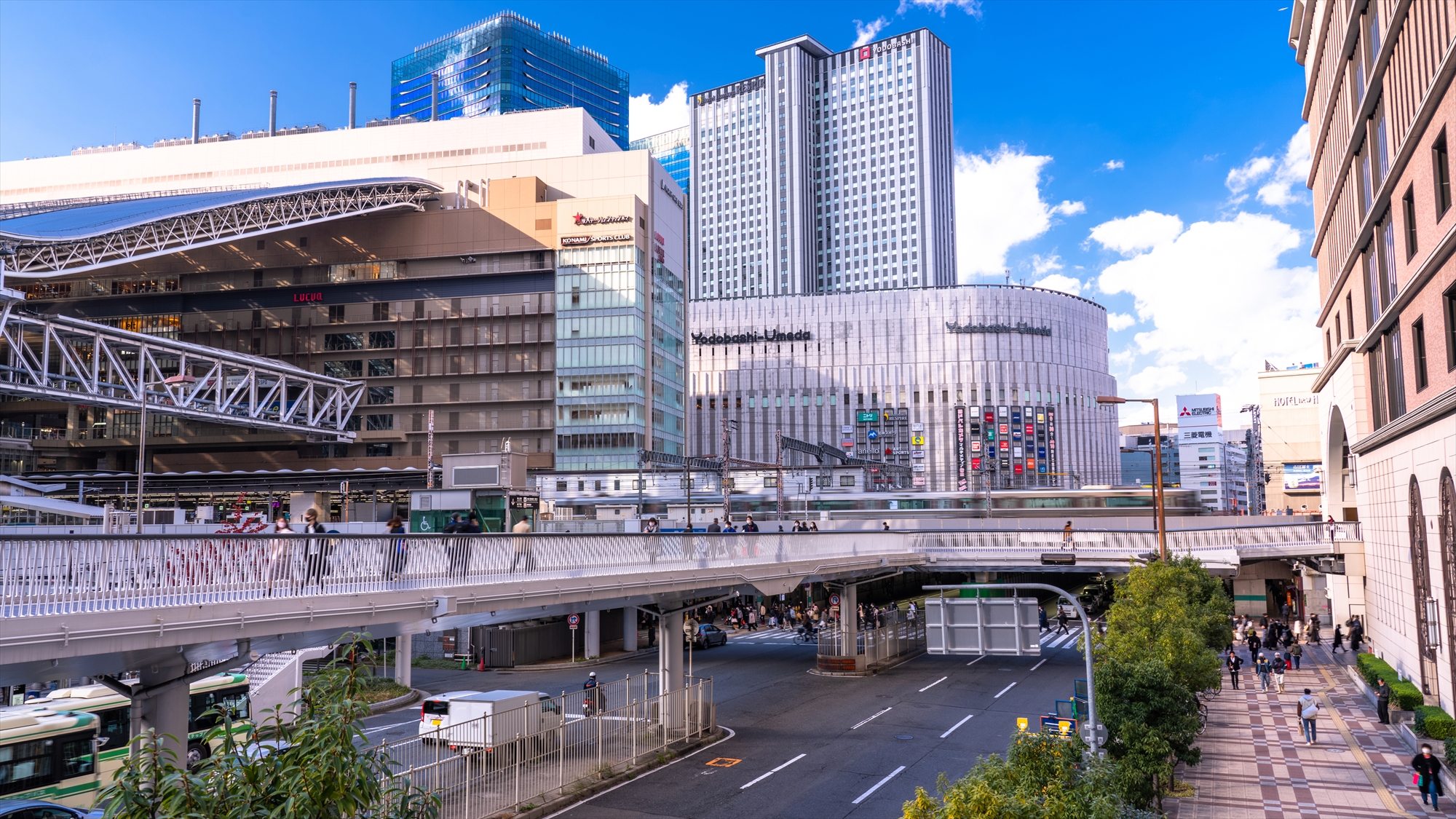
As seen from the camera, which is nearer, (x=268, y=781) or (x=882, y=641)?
(x=268, y=781)

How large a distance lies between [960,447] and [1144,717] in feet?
397

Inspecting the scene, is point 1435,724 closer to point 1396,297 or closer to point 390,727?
point 1396,297

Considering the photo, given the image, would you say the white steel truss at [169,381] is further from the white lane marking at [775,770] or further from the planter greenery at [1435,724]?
the planter greenery at [1435,724]

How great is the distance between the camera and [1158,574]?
102 feet

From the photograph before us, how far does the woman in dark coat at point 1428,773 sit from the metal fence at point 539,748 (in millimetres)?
18473

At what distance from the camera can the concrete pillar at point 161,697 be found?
15398 millimetres

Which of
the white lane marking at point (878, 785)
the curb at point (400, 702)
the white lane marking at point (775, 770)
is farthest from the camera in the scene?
the curb at point (400, 702)

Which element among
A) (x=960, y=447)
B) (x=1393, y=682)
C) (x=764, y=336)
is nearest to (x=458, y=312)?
(x=764, y=336)

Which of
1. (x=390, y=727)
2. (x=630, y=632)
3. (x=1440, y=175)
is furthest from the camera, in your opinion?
(x=630, y=632)

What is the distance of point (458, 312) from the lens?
91.3 m

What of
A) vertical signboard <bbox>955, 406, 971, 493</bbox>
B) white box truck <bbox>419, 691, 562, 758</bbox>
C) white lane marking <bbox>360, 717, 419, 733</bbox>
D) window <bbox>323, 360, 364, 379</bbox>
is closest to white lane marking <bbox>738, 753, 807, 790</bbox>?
white box truck <bbox>419, 691, 562, 758</bbox>

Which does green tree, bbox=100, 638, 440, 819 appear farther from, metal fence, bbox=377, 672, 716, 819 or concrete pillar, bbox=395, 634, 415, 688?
concrete pillar, bbox=395, 634, 415, 688

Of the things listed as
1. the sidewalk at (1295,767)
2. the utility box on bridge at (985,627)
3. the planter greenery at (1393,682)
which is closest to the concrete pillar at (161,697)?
the utility box on bridge at (985,627)

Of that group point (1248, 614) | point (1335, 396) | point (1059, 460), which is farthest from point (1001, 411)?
point (1335, 396)
